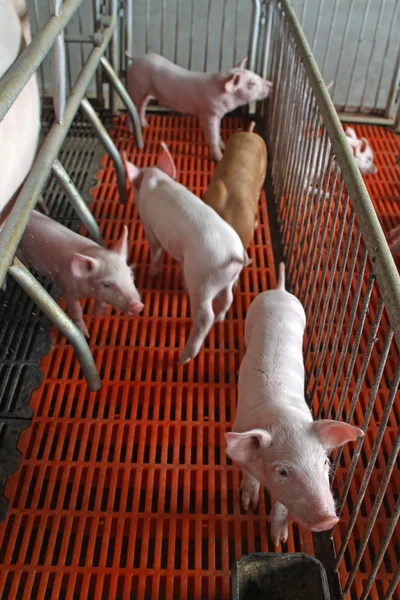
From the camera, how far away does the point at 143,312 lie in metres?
2.47

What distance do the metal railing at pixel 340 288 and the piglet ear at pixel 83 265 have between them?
0.81 metres

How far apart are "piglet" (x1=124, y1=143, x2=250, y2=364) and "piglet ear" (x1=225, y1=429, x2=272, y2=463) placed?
799 mm

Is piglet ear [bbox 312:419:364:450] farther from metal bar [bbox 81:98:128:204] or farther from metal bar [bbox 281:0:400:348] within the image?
metal bar [bbox 81:98:128:204]

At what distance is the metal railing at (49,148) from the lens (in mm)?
1469

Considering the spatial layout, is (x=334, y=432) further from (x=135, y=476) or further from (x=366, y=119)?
(x=366, y=119)

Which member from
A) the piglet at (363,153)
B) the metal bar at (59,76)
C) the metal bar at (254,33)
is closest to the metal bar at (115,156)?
the metal bar at (59,76)

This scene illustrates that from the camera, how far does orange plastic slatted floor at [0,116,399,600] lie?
65.1 inches

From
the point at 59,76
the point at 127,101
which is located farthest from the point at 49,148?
the point at 127,101

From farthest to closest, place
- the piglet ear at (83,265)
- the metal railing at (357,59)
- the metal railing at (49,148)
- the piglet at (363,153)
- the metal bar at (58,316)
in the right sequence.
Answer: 1. the metal railing at (357,59)
2. the piglet at (363,153)
3. the piglet ear at (83,265)
4. the metal bar at (58,316)
5. the metal railing at (49,148)

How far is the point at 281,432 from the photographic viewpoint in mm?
1419

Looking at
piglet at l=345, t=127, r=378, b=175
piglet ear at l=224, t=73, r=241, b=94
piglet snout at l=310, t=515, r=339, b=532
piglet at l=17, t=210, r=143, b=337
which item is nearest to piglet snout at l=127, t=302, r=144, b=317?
piglet at l=17, t=210, r=143, b=337

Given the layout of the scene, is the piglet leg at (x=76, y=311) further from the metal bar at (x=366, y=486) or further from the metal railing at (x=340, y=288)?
the metal bar at (x=366, y=486)

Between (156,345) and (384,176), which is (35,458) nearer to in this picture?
(156,345)

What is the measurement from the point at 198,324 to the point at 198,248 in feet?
0.93
